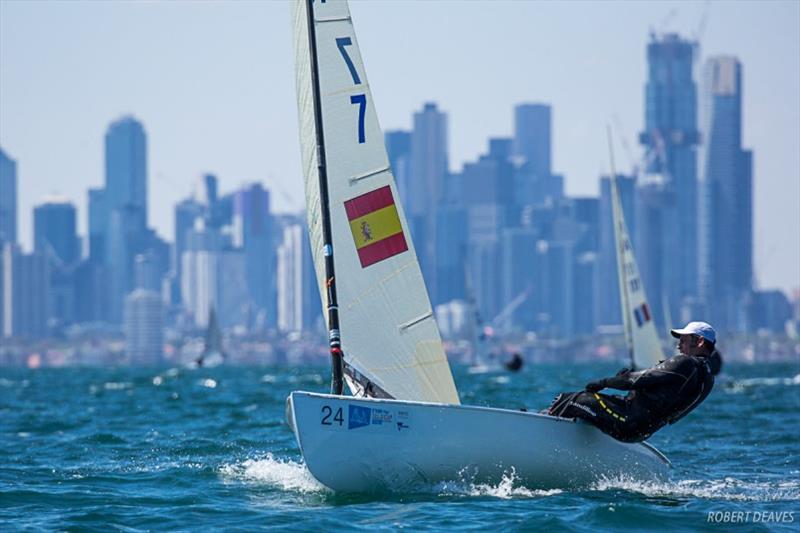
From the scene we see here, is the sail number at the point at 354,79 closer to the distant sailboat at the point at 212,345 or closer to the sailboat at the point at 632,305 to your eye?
the sailboat at the point at 632,305

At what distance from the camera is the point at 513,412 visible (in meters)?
15.5

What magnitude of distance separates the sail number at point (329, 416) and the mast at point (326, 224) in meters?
0.84

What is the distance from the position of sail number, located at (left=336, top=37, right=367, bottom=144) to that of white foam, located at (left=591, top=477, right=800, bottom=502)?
4.28 metres

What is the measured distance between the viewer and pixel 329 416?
49.4 ft

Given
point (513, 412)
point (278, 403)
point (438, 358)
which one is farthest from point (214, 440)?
point (278, 403)

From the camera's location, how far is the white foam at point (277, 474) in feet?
53.4

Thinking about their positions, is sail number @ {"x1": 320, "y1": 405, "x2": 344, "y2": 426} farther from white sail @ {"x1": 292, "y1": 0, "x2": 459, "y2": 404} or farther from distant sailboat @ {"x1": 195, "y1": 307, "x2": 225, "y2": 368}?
distant sailboat @ {"x1": 195, "y1": 307, "x2": 225, "y2": 368}

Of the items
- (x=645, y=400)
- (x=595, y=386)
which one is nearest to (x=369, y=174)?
(x=595, y=386)

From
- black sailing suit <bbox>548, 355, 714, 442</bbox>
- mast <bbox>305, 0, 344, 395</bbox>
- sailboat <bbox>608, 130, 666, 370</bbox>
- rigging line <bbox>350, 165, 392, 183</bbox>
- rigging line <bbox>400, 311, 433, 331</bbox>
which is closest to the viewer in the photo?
black sailing suit <bbox>548, 355, 714, 442</bbox>

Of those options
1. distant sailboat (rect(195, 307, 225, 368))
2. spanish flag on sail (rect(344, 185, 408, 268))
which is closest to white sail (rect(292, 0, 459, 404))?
spanish flag on sail (rect(344, 185, 408, 268))

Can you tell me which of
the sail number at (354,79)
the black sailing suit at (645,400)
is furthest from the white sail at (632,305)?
the black sailing suit at (645,400)

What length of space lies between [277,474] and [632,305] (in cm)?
3232

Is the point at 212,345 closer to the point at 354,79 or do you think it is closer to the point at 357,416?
the point at 354,79

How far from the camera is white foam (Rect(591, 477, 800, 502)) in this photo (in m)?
16.1
